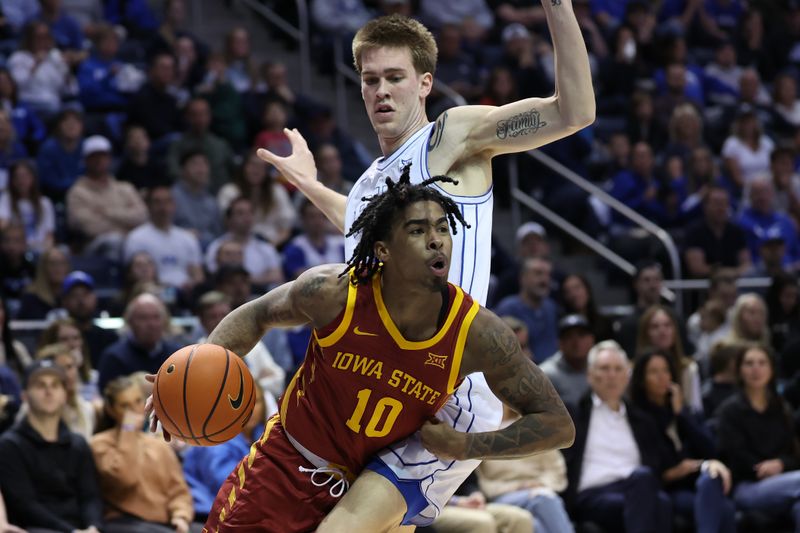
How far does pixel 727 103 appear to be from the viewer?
14922 millimetres

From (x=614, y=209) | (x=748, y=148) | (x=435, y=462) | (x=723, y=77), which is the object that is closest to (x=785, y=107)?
(x=723, y=77)

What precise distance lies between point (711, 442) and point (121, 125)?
19.8 feet

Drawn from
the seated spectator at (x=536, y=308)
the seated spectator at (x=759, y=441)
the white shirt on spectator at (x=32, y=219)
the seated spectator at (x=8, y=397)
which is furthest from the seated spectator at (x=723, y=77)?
the seated spectator at (x=8, y=397)

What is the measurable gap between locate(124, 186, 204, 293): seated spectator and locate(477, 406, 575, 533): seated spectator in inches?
122

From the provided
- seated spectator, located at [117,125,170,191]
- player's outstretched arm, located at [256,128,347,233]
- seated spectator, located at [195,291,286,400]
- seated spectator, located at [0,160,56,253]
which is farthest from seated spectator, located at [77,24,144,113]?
player's outstretched arm, located at [256,128,347,233]

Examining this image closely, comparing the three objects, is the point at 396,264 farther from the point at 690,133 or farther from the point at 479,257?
the point at 690,133

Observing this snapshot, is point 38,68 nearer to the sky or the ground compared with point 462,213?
nearer to the ground

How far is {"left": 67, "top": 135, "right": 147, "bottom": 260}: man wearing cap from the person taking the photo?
34.8 feet

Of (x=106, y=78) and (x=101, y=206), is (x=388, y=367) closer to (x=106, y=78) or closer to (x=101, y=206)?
(x=101, y=206)

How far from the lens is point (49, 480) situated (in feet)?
24.7

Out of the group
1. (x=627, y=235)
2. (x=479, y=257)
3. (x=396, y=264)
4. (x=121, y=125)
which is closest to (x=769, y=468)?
(x=627, y=235)

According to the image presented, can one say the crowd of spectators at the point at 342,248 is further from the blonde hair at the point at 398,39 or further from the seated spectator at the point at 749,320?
the blonde hair at the point at 398,39

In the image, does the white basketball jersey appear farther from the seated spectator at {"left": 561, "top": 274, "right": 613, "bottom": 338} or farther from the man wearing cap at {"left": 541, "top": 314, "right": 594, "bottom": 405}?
the seated spectator at {"left": 561, "top": 274, "right": 613, "bottom": 338}

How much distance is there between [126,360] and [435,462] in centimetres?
462
